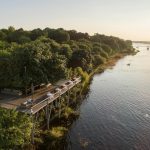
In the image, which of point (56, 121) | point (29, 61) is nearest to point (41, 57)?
point (29, 61)

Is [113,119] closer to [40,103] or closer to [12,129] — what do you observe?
[40,103]

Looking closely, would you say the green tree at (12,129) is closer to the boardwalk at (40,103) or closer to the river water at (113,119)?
the boardwalk at (40,103)

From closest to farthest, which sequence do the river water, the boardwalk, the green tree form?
the green tree < the boardwalk < the river water

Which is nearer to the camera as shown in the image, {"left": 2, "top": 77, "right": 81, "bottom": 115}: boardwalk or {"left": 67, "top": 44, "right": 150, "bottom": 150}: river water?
{"left": 2, "top": 77, "right": 81, "bottom": 115}: boardwalk

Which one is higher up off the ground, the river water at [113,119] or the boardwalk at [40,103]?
the boardwalk at [40,103]

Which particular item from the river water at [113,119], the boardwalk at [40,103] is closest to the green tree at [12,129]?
the boardwalk at [40,103]

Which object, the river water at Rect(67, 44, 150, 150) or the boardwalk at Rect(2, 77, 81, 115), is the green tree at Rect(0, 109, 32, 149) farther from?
the river water at Rect(67, 44, 150, 150)

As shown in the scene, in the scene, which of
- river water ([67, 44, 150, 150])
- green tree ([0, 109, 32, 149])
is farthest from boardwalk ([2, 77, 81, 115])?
river water ([67, 44, 150, 150])

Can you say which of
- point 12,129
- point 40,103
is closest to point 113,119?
point 40,103
